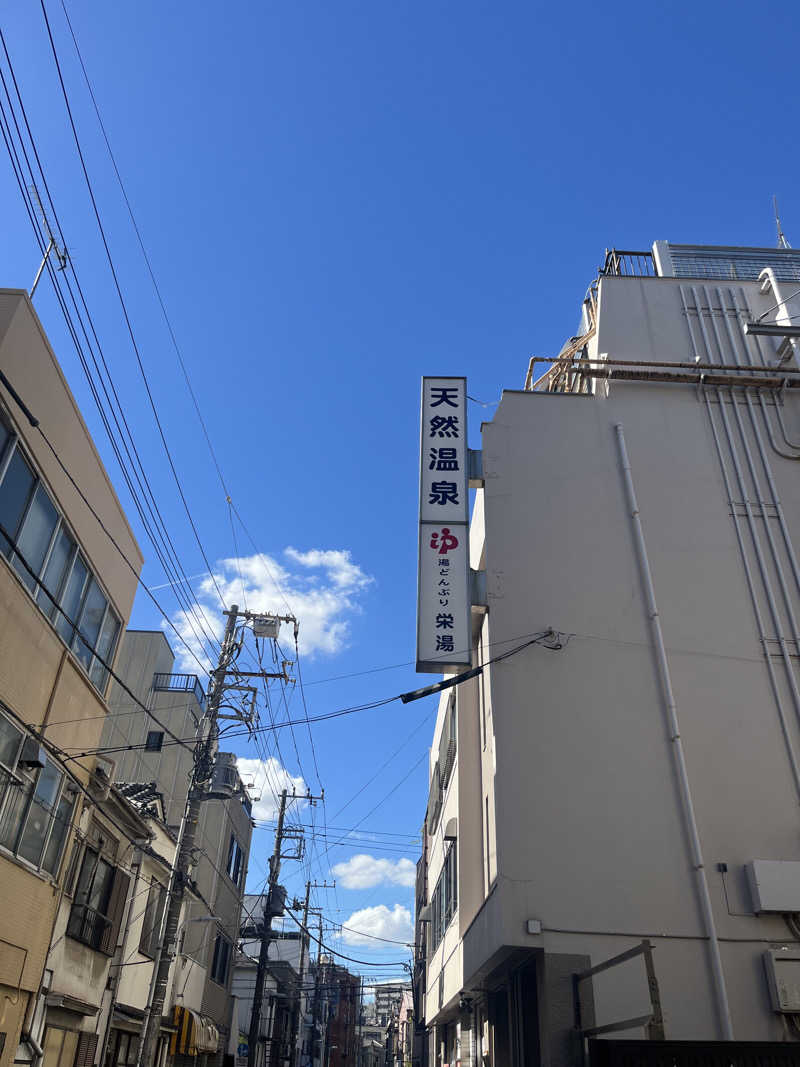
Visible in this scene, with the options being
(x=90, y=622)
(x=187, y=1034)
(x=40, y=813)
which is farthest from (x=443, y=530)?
(x=187, y=1034)

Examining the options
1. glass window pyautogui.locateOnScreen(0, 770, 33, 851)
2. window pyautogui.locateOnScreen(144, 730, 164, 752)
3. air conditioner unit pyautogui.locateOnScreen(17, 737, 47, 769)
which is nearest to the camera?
glass window pyautogui.locateOnScreen(0, 770, 33, 851)

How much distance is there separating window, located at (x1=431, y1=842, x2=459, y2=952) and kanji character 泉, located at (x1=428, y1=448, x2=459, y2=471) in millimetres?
8422

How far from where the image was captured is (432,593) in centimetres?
1352

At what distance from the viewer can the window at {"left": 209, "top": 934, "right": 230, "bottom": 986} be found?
29422 millimetres

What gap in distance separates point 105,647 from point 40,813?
3694mm

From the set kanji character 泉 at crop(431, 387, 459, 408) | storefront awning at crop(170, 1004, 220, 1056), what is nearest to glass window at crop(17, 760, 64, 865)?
kanji character 泉 at crop(431, 387, 459, 408)

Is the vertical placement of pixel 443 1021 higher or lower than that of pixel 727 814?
lower

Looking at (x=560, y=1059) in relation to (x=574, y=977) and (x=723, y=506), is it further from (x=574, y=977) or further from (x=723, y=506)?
(x=723, y=506)

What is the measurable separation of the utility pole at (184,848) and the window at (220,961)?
8.29 meters

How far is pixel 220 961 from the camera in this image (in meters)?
30.7

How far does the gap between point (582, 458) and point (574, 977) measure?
915 cm

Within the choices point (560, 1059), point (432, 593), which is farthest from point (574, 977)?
point (432, 593)

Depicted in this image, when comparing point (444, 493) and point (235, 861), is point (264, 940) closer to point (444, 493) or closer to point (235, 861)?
point (235, 861)

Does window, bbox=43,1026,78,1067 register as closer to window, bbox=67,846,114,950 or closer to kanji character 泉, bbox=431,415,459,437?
window, bbox=67,846,114,950
